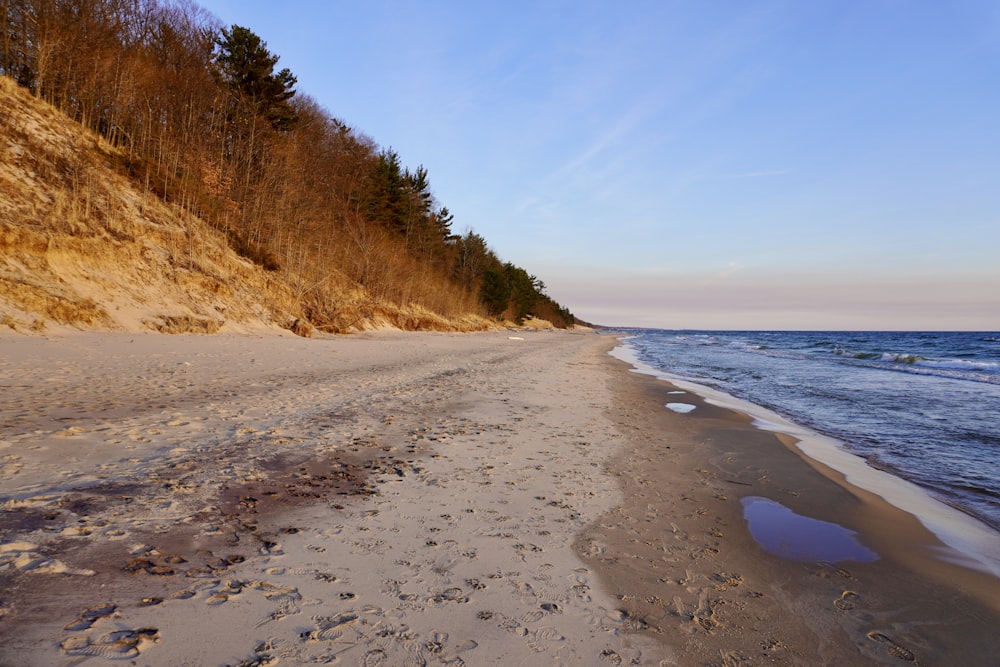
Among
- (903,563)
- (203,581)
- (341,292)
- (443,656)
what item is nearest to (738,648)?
(443,656)

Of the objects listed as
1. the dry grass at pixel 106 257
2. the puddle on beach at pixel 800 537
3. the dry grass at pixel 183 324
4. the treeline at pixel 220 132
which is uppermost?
the treeline at pixel 220 132

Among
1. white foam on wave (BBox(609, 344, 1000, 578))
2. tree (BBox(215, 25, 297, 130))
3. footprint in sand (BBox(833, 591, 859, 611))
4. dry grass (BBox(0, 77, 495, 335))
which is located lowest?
white foam on wave (BBox(609, 344, 1000, 578))

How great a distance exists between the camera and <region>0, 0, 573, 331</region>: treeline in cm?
1774

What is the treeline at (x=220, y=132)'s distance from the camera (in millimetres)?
17741

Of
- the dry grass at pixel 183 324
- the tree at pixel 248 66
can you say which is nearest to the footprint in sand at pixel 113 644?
the dry grass at pixel 183 324

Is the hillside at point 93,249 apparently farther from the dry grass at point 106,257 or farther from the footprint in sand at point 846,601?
the footprint in sand at point 846,601

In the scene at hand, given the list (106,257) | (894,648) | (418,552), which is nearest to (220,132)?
(106,257)

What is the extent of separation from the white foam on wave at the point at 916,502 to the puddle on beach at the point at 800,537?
0.67 metres

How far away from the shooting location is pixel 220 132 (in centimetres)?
2317

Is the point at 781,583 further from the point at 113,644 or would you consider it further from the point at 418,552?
the point at 113,644

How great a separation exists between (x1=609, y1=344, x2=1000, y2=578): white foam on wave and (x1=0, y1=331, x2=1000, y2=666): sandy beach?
0.19 m

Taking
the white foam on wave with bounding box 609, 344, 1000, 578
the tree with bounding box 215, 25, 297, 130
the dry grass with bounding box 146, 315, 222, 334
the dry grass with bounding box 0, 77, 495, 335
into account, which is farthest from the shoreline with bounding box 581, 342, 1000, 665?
the tree with bounding box 215, 25, 297, 130

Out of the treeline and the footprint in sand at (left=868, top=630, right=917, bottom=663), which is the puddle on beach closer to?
the footprint in sand at (left=868, top=630, right=917, bottom=663)

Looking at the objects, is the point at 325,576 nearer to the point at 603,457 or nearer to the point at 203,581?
the point at 203,581
